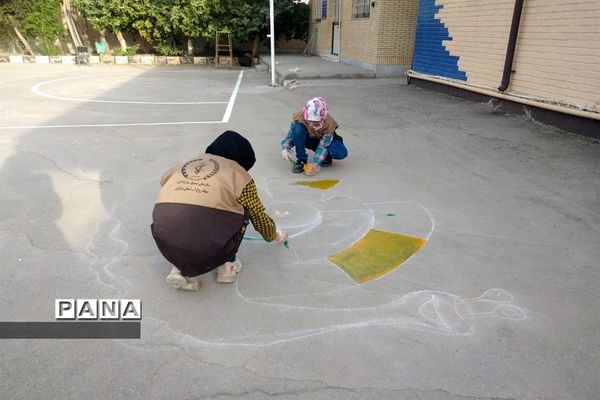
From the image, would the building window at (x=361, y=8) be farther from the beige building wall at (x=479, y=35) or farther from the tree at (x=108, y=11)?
the tree at (x=108, y=11)

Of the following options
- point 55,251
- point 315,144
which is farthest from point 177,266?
point 315,144

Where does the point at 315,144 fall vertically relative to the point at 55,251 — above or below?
above

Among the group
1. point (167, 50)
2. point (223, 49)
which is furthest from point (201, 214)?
point (223, 49)

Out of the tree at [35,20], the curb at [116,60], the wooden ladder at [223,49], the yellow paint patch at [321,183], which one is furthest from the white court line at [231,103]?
the tree at [35,20]

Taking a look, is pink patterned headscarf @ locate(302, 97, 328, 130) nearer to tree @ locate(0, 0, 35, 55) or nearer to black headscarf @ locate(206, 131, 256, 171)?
black headscarf @ locate(206, 131, 256, 171)

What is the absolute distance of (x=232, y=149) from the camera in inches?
105

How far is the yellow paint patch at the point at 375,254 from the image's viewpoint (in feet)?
9.32

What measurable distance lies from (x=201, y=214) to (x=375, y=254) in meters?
1.34

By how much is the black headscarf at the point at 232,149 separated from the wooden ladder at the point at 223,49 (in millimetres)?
15605

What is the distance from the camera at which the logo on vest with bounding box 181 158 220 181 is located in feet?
7.98

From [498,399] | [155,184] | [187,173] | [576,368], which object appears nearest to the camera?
[498,399]

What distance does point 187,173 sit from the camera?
97.4 inches

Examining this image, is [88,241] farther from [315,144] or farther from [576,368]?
[576,368]

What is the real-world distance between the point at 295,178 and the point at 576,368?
3.10 meters
